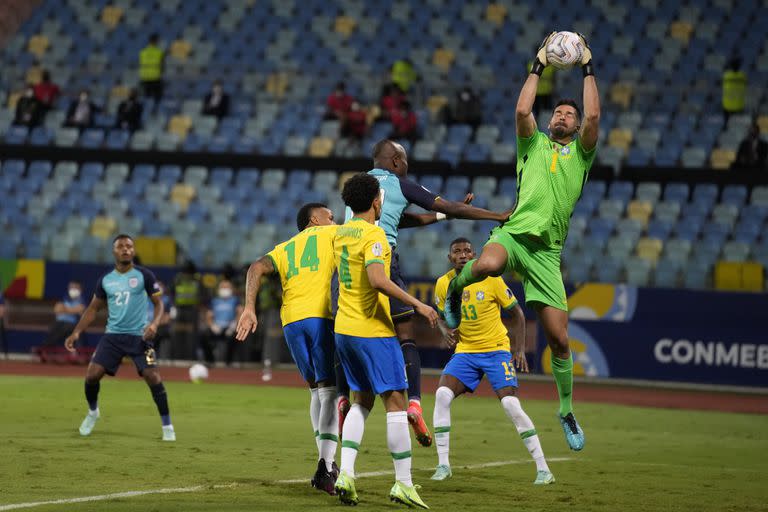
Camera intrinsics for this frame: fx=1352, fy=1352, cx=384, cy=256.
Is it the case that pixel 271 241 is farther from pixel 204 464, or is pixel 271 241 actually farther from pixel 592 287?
pixel 204 464

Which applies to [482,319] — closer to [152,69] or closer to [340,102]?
[340,102]

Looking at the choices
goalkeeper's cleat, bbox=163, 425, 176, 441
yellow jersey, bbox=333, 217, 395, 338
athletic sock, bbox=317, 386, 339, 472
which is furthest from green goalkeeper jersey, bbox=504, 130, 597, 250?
goalkeeper's cleat, bbox=163, 425, 176, 441

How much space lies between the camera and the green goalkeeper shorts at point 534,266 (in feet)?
34.6

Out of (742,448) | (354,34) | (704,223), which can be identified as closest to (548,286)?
(742,448)

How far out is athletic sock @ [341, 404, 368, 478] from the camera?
9.95 metres

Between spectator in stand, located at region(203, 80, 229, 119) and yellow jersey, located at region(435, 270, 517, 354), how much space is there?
1982 centimetres

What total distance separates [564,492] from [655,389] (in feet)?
47.7

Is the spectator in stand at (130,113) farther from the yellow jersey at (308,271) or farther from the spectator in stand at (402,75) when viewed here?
the yellow jersey at (308,271)

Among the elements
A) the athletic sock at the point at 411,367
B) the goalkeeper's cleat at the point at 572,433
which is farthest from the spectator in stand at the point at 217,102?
the goalkeeper's cleat at the point at 572,433

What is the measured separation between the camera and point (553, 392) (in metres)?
23.9

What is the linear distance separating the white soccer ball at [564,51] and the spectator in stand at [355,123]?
19646 mm

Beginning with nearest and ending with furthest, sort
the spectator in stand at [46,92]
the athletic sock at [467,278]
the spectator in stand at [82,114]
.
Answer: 1. the athletic sock at [467,278]
2. the spectator in stand at [82,114]
3. the spectator in stand at [46,92]

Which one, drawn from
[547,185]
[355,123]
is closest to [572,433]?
[547,185]

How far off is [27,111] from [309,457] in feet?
70.6
